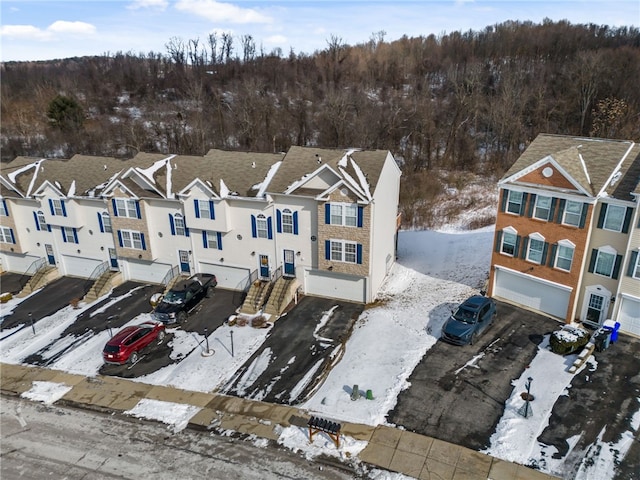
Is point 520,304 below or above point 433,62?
below

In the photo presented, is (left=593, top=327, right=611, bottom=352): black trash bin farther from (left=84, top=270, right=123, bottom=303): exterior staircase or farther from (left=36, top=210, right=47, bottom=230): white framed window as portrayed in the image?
(left=36, top=210, right=47, bottom=230): white framed window

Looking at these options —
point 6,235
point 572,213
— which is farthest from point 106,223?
point 572,213

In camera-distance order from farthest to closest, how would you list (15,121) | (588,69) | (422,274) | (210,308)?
(15,121)
(588,69)
(422,274)
(210,308)

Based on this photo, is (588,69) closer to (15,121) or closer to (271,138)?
(271,138)

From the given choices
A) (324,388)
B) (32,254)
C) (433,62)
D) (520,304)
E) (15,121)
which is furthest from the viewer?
(433,62)

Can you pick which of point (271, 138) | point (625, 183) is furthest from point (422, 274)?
point (271, 138)

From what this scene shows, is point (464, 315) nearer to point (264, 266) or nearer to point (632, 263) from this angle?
point (632, 263)

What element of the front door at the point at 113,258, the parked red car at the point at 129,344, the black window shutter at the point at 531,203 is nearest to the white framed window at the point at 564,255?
the black window shutter at the point at 531,203
